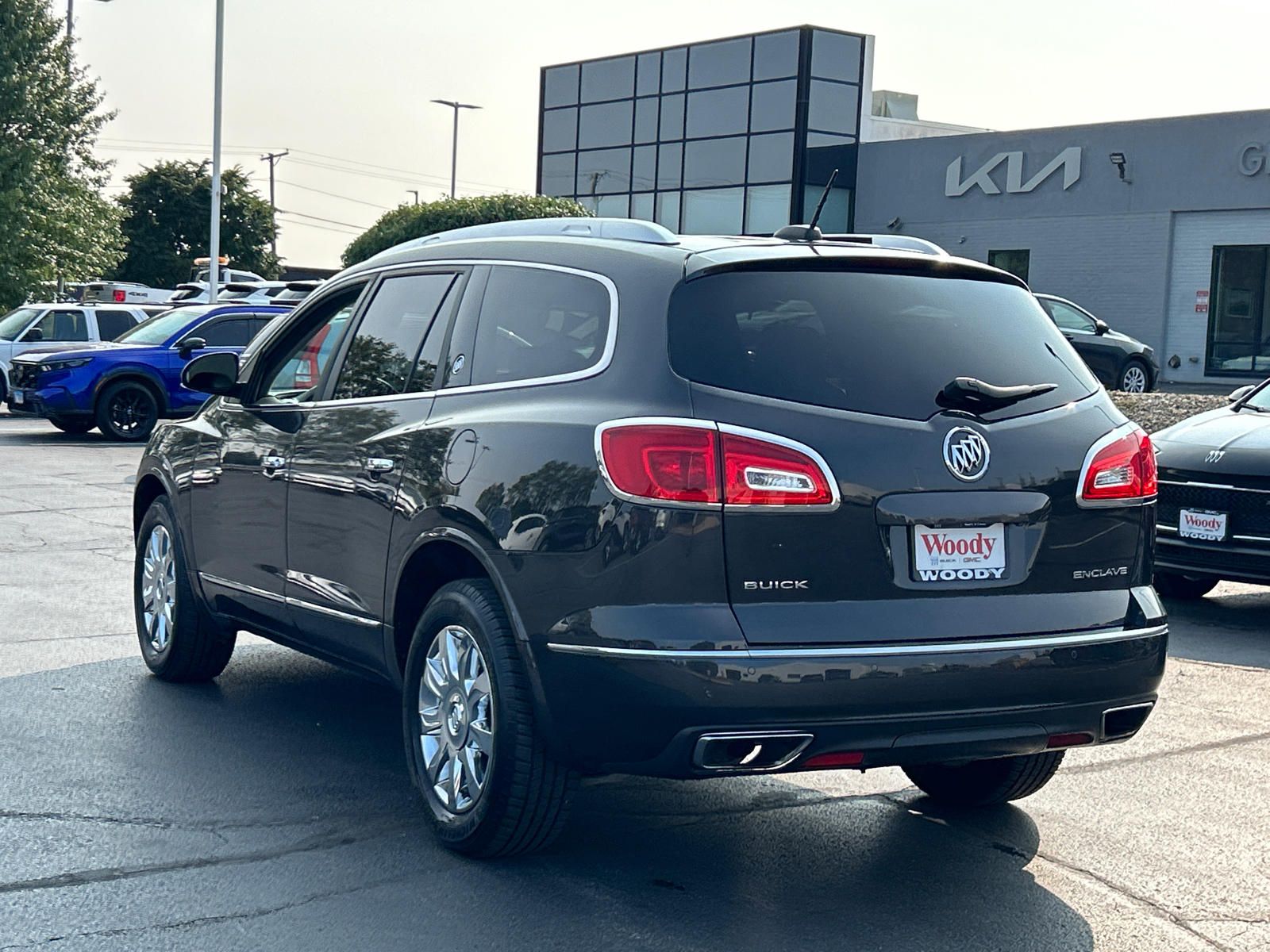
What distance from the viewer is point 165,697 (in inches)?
260

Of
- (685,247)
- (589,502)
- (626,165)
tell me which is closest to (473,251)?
(685,247)

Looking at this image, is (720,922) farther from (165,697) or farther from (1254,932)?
(165,697)

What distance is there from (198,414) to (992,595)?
3.74 meters

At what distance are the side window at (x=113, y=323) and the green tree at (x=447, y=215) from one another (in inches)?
859

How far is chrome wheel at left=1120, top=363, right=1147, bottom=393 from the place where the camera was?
83.7 ft

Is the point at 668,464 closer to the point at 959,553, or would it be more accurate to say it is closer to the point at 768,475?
the point at 768,475

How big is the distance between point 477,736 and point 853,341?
1.52 m

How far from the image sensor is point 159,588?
273 inches

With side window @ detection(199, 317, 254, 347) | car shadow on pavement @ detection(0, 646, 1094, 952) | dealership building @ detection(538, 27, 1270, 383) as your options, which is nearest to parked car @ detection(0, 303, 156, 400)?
side window @ detection(199, 317, 254, 347)

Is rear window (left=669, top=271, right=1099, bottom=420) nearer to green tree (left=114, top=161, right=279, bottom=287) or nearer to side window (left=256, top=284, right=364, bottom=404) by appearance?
side window (left=256, top=284, right=364, bottom=404)

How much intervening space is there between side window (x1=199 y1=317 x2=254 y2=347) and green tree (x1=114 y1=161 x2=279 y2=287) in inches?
2191

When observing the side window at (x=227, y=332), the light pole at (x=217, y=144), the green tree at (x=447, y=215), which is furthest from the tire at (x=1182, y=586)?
the green tree at (x=447, y=215)

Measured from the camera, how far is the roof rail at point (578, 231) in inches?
187

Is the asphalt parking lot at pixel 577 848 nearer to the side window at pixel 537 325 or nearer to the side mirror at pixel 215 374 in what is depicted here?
the side mirror at pixel 215 374
